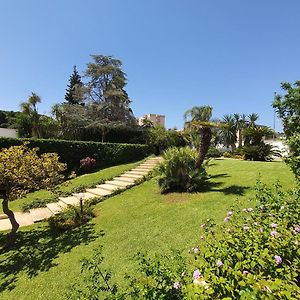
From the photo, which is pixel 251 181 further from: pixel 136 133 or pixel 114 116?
pixel 114 116

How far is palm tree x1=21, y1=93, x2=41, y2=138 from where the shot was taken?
2689 cm

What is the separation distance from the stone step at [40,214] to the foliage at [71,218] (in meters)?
0.76

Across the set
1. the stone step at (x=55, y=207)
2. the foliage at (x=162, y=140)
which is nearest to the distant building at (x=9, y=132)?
the foliage at (x=162, y=140)

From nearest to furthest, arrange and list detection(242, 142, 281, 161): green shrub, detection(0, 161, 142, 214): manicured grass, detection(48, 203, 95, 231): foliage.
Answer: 1. detection(48, 203, 95, 231): foliage
2. detection(0, 161, 142, 214): manicured grass
3. detection(242, 142, 281, 161): green shrub

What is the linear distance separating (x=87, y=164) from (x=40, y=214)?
6.75 m

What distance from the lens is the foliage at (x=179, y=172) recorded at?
343 inches

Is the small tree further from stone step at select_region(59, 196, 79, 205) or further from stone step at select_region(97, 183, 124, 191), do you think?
stone step at select_region(97, 183, 124, 191)

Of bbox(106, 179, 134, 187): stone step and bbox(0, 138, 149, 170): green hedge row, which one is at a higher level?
bbox(0, 138, 149, 170): green hedge row

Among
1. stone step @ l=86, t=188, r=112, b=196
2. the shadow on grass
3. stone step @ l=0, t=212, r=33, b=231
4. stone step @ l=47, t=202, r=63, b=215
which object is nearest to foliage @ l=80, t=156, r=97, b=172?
stone step @ l=86, t=188, r=112, b=196

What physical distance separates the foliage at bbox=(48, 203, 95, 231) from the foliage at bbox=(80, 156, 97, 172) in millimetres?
7424

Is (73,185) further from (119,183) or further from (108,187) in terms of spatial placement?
(119,183)

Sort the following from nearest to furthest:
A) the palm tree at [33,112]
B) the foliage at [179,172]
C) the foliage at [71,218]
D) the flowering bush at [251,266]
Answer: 1. the flowering bush at [251,266]
2. the foliage at [71,218]
3. the foliage at [179,172]
4. the palm tree at [33,112]

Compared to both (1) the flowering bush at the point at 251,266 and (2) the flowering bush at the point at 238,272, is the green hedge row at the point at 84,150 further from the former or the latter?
(1) the flowering bush at the point at 251,266

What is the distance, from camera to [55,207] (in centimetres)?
974
